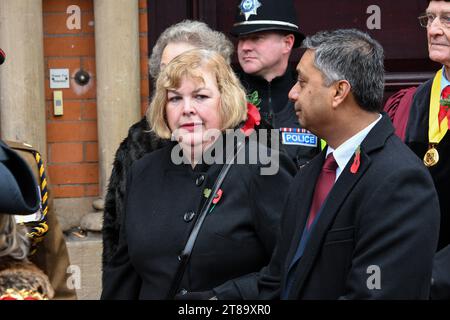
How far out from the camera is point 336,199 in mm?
2693

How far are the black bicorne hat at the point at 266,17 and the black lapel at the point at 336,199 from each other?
1.39 meters

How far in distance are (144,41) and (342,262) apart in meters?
2.46

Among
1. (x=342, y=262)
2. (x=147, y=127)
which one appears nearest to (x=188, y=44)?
(x=147, y=127)

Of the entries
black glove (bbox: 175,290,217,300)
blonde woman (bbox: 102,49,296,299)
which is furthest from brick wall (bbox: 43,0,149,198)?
black glove (bbox: 175,290,217,300)

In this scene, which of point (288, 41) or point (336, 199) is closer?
point (336, 199)

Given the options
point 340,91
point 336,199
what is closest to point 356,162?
point 336,199

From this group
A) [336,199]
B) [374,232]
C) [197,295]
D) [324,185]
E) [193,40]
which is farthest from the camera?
[193,40]

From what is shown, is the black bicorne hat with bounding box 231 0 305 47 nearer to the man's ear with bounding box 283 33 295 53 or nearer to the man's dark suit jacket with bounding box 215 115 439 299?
the man's ear with bounding box 283 33 295 53

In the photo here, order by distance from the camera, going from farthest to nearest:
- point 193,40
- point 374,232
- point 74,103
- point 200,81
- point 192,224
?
point 74,103
point 193,40
point 200,81
point 192,224
point 374,232

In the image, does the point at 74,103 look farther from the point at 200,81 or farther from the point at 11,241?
the point at 11,241

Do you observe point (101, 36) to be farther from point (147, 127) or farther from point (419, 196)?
point (419, 196)

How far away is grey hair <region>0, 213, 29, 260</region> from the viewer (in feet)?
7.22

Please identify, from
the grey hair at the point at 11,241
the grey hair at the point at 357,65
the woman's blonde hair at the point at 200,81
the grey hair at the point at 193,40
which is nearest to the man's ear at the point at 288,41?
the grey hair at the point at 193,40

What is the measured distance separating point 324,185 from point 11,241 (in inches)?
39.6
